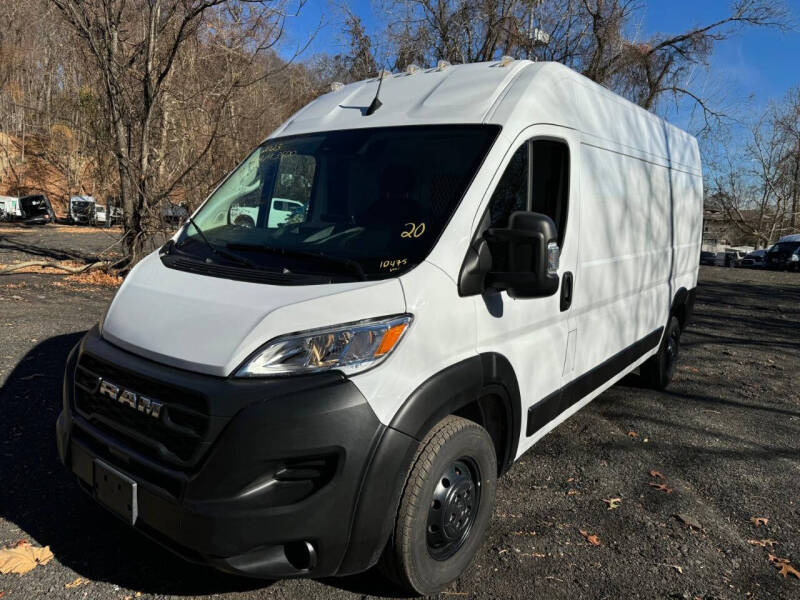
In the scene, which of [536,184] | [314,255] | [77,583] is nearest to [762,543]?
[536,184]

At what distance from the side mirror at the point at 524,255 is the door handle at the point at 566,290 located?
0.66m

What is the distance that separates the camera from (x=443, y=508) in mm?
2584

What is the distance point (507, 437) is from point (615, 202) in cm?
197

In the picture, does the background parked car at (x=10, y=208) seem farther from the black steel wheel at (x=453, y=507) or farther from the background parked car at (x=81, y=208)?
the black steel wheel at (x=453, y=507)

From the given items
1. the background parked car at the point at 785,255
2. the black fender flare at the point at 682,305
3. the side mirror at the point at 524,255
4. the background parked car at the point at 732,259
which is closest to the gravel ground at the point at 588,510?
the black fender flare at the point at 682,305

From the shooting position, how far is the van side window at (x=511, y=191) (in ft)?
9.33

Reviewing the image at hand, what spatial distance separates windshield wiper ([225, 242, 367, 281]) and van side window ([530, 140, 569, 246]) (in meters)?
1.18

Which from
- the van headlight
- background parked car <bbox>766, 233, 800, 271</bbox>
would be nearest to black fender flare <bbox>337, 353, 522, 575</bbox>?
the van headlight

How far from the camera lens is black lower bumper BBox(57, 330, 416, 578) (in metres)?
2.06

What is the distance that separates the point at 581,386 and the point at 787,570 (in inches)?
55.8

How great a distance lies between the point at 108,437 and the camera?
94.8 inches

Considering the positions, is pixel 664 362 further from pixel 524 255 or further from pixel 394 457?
pixel 394 457

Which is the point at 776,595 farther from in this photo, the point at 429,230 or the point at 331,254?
the point at 331,254

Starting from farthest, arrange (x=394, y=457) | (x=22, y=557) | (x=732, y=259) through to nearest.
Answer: (x=732, y=259) < (x=22, y=557) < (x=394, y=457)
